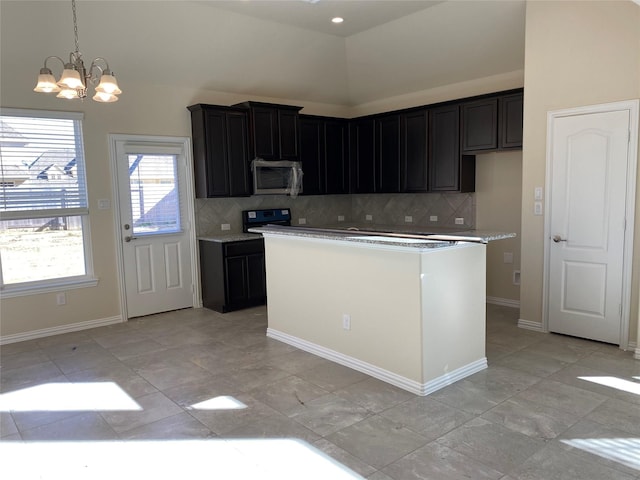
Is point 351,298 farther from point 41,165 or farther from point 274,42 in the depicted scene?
point 41,165

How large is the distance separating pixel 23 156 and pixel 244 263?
2548 mm

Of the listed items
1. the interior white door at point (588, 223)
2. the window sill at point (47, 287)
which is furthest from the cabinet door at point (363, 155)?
the window sill at point (47, 287)

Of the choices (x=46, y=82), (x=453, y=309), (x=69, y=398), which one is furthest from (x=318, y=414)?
(x=46, y=82)

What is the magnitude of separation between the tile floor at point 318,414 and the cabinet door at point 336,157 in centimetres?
321

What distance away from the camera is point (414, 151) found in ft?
20.7

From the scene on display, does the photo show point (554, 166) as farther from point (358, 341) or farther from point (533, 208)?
point (358, 341)

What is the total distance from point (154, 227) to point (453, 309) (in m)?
3.75

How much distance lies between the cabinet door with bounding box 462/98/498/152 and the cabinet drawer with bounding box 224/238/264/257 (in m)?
2.72

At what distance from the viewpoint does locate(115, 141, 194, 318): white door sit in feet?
18.2

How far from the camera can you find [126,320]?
18.3 feet

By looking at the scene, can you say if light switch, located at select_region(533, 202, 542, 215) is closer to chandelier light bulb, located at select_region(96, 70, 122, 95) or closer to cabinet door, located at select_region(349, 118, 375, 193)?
cabinet door, located at select_region(349, 118, 375, 193)

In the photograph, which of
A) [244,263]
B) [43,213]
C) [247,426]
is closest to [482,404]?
[247,426]

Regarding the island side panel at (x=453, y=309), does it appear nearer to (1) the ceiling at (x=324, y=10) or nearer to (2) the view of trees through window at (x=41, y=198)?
(1) the ceiling at (x=324, y=10)

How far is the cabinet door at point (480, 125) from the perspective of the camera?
214 inches
